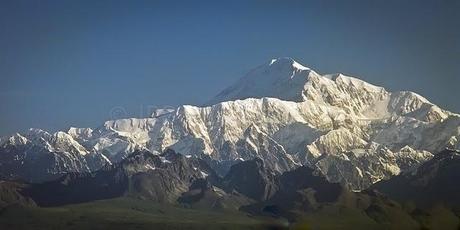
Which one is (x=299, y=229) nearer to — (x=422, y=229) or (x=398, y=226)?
(x=422, y=229)

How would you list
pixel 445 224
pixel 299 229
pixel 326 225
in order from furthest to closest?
1. pixel 445 224
2. pixel 326 225
3. pixel 299 229

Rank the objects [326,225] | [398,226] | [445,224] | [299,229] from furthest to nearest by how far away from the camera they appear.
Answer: [398,226] → [445,224] → [326,225] → [299,229]

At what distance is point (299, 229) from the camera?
245 ft

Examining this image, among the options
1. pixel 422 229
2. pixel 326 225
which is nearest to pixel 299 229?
pixel 326 225

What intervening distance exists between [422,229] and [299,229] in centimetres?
2660

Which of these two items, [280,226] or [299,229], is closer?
[299,229]

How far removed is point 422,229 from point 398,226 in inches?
587

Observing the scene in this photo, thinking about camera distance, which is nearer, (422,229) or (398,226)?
(422,229)

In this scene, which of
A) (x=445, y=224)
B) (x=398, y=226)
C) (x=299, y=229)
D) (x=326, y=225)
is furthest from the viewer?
(x=398, y=226)

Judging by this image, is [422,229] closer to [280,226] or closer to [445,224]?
[445,224]

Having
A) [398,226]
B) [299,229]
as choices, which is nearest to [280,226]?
[398,226]

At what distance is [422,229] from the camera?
95.8 meters

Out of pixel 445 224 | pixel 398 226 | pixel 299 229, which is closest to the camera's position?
pixel 299 229

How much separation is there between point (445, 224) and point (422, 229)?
9174 millimetres
